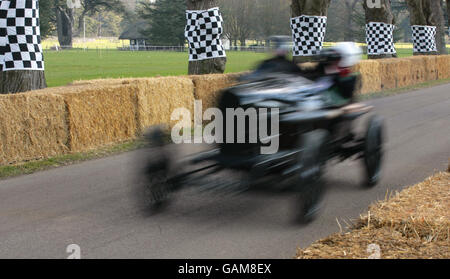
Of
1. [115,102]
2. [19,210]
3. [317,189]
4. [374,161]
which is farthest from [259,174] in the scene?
[115,102]

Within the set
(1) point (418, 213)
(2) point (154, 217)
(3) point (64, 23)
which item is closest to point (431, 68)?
(2) point (154, 217)

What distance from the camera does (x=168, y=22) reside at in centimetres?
6456

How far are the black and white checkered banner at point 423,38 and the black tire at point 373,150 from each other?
2370cm

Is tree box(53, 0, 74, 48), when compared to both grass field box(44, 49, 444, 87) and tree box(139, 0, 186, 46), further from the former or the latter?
grass field box(44, 49, 444, 87)

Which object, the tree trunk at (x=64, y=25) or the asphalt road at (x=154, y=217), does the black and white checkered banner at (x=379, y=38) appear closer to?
the asphalt road at (x=154, y=217)

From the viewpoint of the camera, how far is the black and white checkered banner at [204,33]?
13664mm

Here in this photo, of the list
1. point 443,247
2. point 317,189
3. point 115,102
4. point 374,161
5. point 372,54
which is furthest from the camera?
point 372,54

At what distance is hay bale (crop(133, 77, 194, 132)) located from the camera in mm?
10102

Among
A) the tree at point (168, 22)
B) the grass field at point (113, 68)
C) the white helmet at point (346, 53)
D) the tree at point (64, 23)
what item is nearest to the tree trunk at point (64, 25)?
the tree at point (64, 23)

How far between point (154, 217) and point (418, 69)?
62.4 feet

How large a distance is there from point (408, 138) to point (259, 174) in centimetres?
536

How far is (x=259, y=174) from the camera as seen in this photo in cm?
524

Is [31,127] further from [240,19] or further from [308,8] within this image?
[240,19]

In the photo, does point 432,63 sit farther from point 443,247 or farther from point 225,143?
point 443,247
